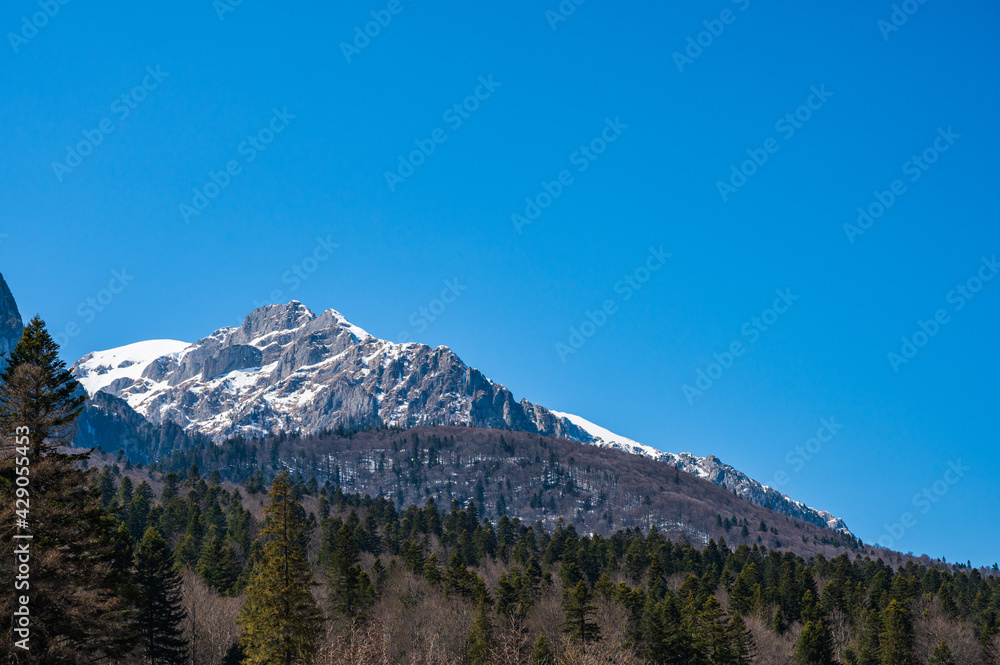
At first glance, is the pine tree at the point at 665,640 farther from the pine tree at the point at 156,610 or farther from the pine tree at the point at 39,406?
the pine tree at the point at 39,406

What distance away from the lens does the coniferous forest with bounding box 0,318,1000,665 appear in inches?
1144

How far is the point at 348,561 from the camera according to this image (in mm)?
89812

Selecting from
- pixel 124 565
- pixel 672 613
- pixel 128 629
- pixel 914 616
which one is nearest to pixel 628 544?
pixel 914 616

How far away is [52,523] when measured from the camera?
93.7 ft

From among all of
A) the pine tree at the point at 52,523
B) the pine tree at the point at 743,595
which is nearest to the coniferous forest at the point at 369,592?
the pine tree at the point at 52,523

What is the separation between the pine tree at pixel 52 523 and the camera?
2703 cm

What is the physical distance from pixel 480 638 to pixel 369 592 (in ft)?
58.9

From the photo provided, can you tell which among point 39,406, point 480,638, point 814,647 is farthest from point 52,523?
point 814,647

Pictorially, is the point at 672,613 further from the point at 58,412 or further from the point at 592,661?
the point at 58,412

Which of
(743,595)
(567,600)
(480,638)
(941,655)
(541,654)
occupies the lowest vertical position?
(541,654)

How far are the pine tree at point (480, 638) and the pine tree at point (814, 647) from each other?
32.8 metres

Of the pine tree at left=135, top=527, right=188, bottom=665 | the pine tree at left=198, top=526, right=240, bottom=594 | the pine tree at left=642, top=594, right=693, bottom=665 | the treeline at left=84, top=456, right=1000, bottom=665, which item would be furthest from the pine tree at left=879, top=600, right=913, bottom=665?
the pine tree at left=135, top=527, right=188, bottom=665

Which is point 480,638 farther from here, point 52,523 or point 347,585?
point 52,523

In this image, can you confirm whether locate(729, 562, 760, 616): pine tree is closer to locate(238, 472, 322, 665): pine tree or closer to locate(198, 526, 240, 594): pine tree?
locate(198, 526, 240, 594): pine tree
